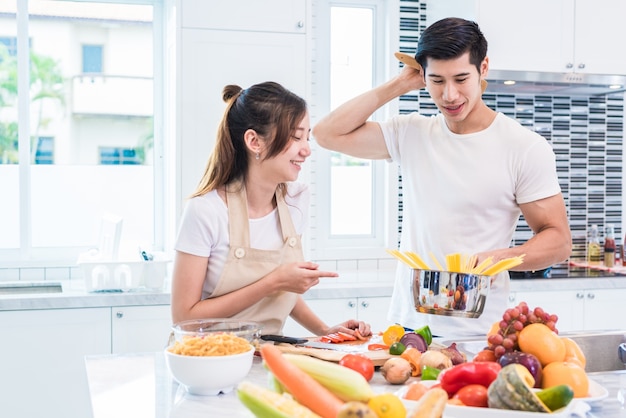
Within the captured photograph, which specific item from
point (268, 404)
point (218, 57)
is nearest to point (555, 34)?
point (218, 57)

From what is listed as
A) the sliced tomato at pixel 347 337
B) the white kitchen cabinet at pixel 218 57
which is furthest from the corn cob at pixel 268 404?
the white kitchen cabinet at pixel 218 57

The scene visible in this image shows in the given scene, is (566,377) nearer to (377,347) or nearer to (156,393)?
(377,347)

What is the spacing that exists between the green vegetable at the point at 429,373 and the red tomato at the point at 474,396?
0.70 ft

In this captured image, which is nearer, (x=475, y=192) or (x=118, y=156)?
(x=475, y=192)

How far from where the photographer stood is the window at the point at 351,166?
13.9 ft

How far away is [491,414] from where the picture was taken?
134 cm

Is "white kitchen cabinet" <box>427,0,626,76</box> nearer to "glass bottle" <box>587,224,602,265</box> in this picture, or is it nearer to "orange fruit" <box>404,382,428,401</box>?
"glass bottle" <box>587,224,602,265</box>

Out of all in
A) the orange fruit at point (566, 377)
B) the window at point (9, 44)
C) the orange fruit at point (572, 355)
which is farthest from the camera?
the window at point (9, 44)

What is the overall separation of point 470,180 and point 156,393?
1.16 meters

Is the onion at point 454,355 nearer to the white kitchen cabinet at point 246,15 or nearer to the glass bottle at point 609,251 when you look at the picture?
the white kitchen cabinet at point 246,15

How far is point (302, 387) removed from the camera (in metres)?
1.24

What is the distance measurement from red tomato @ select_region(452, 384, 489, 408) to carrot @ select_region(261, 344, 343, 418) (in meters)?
0.27

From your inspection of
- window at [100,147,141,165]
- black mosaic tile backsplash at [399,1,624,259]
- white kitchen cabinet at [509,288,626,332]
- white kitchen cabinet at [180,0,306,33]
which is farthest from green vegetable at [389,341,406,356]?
black mosaic tile backsplash at [399,1,624,259]

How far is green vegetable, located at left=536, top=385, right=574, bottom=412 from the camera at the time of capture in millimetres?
1318
